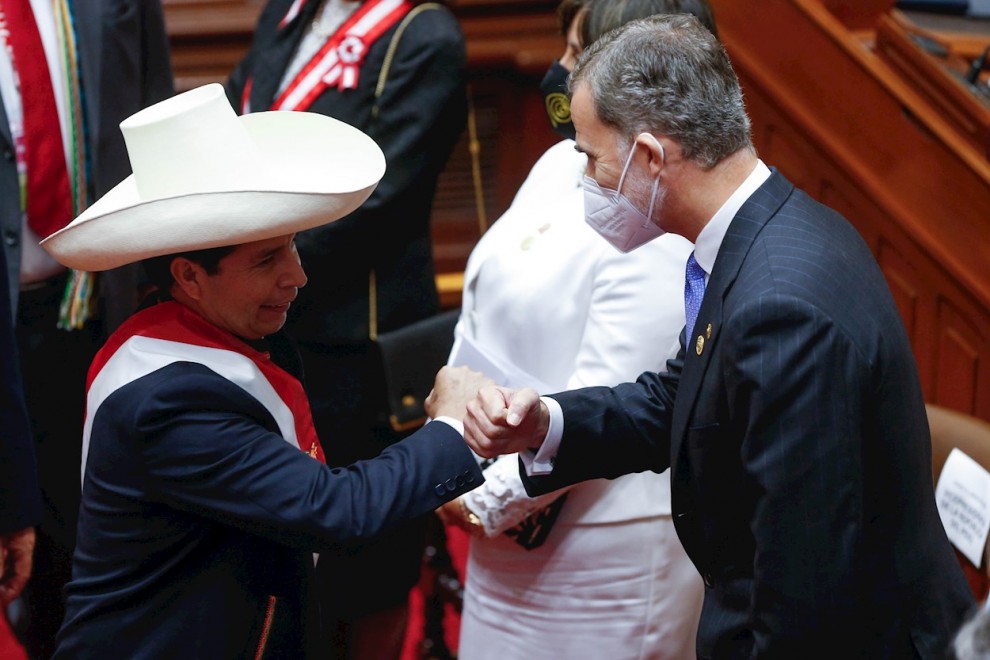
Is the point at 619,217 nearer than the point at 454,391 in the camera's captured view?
Yes

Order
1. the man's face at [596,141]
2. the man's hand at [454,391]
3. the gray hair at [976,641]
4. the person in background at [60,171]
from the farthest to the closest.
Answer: the person in background at [60,171] < the man's hand at [454,391] < the man's face at [596,141] < the gray hair at [976,641]

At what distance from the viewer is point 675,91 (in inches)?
68.4

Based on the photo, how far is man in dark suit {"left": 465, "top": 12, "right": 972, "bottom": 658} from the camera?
1.58 m

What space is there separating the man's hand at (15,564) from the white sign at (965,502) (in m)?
1.72

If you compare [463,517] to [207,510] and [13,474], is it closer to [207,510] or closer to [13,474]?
[207,510]

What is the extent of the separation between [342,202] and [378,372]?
110 cm

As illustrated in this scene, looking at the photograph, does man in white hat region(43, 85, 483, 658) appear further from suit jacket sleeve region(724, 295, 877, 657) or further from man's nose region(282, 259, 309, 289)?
suit jacket sleeve region(724, 295, 877, 657)

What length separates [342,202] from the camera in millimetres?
1883

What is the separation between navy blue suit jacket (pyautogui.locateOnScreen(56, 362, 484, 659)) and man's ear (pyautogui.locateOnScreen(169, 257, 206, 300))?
153 mm

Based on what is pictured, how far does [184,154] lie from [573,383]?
0.77 meters

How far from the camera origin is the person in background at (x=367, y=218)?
2.85 m

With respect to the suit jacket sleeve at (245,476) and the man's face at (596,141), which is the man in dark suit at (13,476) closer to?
the suit jacket sleeve at (245,476)

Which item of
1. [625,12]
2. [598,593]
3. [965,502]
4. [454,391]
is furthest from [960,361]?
[454,391]

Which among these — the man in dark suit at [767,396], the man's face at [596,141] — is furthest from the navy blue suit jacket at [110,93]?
the man's face at [596,141]
